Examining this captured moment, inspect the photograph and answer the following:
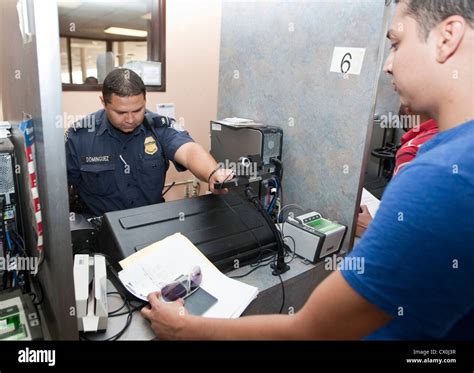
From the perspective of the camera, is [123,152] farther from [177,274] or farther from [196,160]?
[177,274]

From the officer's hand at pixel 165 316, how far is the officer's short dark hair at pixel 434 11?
0.75 meters

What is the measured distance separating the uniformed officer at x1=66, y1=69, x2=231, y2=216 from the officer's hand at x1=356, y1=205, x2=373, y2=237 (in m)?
0.69

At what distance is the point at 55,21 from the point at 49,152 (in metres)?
0.19

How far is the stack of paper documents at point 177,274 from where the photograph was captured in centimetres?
95

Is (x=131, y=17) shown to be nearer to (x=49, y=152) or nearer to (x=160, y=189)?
(x=160, y=189)

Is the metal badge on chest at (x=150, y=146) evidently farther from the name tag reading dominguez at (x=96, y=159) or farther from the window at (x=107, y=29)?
the window at (x=107, y=29)

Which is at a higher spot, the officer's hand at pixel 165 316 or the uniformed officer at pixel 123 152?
the uniformed officer at pixel 123 152

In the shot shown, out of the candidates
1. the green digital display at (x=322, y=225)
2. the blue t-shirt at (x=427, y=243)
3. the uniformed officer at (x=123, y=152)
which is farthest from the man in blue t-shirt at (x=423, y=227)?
the uniformed officer at (x=123, y=152)

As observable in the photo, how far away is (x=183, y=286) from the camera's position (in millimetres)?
939

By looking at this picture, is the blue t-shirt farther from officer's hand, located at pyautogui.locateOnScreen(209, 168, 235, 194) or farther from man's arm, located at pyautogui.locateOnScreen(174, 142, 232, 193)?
man's arm, located at pyautogui.locateOnScreen(174, 142, 232, 193)

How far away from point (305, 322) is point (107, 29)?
2.91 meters

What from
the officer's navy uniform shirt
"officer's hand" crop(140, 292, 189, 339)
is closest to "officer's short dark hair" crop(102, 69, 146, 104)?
the officer's navy uniform shirt

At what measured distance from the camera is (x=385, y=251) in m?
0.47

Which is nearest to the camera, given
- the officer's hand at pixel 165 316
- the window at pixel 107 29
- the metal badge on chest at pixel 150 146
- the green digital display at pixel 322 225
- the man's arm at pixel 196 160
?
the officer's hand at pixel 165 316
